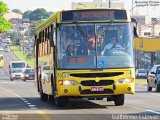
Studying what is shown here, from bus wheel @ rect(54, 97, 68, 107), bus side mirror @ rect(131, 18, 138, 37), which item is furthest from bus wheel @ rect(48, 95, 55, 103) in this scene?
bus side mirror @ rect(131, 18, 138, 37)

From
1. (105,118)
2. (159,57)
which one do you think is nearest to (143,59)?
(159,57)

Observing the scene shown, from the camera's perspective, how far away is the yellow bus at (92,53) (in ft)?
77.8

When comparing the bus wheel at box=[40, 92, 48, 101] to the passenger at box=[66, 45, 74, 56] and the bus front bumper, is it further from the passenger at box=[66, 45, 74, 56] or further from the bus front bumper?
the passenger at box=[66, 45, 74, 56]

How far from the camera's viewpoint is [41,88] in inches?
1208

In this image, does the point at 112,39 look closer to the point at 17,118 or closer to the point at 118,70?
the point at 118,70

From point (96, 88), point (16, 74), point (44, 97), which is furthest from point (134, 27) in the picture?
point (16, 74)

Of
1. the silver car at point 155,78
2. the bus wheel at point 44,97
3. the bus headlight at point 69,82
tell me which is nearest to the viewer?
the bus headlight at point 69,82

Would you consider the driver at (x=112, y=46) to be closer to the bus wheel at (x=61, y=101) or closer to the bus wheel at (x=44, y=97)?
the bus wheel at (x=61, y=101)

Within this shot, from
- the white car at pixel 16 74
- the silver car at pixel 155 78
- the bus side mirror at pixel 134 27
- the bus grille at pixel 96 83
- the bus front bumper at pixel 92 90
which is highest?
the bus side mirror at pixel 134 27

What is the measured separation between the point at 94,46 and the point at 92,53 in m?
0.25

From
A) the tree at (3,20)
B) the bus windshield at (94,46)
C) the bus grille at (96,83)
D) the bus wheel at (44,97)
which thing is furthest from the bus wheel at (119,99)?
the tree at (3,20)

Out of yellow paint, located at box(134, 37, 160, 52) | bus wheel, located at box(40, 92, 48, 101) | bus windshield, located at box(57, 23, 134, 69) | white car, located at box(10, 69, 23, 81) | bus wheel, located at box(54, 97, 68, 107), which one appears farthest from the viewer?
yellow paint, located at box(134, 37, 160, 52)

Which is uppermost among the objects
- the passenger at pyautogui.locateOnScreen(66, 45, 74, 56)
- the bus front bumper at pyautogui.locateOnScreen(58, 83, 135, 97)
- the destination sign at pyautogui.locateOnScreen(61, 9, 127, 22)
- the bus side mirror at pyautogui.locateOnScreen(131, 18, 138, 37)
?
the destination sign at pyautogui.locateOnScreen(61, 9, 127, 22)

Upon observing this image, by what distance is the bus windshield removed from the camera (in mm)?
23812
